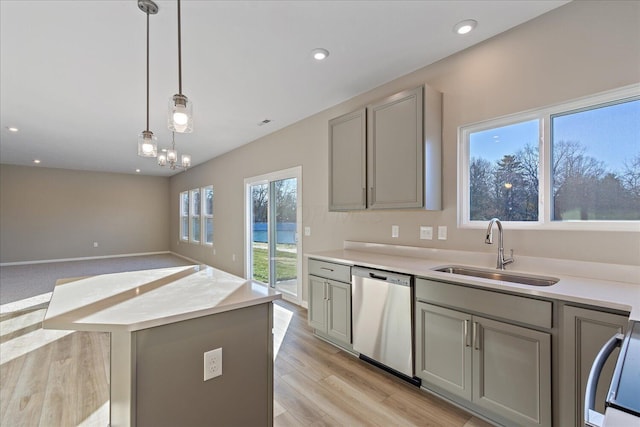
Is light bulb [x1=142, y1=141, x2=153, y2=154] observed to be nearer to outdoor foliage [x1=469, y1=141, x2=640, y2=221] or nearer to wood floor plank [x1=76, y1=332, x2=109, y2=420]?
wood floor plank [x1=76, y1=332, x2=109, y2=420]

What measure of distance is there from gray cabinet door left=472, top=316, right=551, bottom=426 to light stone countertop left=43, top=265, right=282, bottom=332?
4.32ft

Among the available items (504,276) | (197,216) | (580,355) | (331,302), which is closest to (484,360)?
(580,355)

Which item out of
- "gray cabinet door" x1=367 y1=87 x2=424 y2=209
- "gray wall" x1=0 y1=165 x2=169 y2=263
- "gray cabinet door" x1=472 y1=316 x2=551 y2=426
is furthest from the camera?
"gray wall" x1=0 y1=165 x2=169 y2=263

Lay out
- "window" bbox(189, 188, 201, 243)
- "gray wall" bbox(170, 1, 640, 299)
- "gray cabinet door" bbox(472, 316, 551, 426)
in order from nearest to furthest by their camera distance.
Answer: "gray cabinet door" bbox(472, 316, 551, 426), "gray wall" bbox(170, 1, 640, 299), "window" bbox(189, 188, 201, 243)

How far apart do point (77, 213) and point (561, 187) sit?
35.6ft

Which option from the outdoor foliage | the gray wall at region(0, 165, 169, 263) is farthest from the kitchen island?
the gray wall at region(0, 165, 169, 263)

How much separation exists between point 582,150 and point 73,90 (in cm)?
471

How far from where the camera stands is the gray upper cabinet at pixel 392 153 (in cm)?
246

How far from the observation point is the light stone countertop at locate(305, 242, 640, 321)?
4.71 feet

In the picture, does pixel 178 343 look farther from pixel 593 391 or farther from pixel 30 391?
pixel 30 391

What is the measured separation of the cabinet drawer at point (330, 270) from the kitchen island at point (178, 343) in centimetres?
121

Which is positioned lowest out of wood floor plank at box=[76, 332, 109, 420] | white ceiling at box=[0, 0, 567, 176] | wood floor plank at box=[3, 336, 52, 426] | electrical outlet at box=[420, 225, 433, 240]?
wood floor plank at box=[76, 332, 109, 420]

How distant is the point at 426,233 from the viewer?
2.71m

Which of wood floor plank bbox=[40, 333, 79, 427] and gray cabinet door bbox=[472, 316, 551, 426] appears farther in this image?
wood floor plank bbox=[40, 333, 79, 427]
